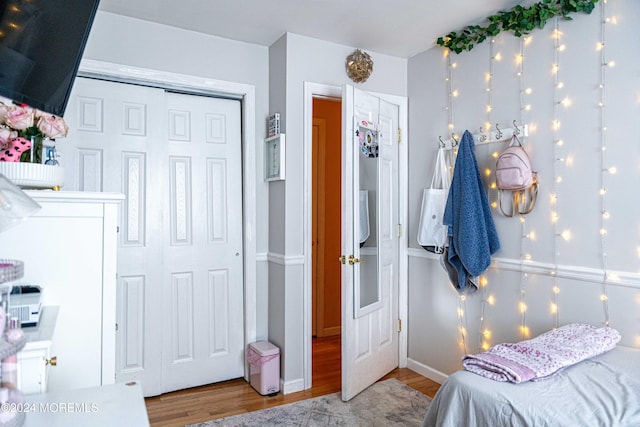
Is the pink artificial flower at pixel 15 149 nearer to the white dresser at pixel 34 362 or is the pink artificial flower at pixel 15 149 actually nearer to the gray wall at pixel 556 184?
the white dresser at pixel 34 362

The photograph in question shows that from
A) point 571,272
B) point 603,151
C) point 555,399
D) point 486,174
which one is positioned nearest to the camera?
point 555,399

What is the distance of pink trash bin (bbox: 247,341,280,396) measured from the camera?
3.02m

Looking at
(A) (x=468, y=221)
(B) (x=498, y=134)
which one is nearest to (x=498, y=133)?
(B) (x=498, y=134)

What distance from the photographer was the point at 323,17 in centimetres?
286

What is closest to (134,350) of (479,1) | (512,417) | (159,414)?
(159,414)

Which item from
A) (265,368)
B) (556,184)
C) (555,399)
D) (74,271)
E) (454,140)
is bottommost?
(265,368)

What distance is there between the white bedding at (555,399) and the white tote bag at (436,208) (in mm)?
1364

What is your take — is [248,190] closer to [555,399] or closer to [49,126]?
[49,126]

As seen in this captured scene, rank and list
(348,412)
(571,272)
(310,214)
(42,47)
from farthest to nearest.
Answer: (310,214) < (348,412) < (571,272) < (42,47)

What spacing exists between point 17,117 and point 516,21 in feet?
8.41

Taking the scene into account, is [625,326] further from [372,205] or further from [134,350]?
[134,350]

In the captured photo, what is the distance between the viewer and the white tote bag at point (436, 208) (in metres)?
3.09

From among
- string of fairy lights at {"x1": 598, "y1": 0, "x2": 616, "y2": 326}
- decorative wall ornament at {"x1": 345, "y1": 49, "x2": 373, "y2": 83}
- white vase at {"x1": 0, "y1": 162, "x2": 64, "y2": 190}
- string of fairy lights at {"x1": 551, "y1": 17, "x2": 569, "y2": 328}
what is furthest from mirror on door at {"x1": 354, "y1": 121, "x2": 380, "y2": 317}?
white vase at {"x1": 0, "y1": 162, "x2": 64, "y2": 190}

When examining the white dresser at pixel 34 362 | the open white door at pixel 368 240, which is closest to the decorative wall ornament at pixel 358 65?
the open white door at pixel 368 240
